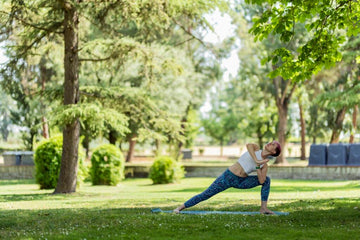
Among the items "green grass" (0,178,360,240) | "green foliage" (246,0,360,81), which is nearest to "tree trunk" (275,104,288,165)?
"green grass" (0,178,360,240)

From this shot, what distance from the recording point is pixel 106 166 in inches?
871

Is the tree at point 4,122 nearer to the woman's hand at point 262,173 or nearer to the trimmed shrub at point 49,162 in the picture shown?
the trimmed shrub at point 49,162

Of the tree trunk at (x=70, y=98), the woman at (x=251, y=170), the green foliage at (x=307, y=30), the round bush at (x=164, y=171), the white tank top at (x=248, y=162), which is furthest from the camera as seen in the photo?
the round bush at (x=164, y=171)

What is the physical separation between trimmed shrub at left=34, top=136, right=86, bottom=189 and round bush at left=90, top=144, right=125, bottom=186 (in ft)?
8.84

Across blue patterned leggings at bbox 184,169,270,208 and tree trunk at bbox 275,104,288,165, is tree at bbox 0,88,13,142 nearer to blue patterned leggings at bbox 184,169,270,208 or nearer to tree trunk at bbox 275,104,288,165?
tree trunk at bbox 275,104,288,165

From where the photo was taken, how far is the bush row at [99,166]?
19.0 meters

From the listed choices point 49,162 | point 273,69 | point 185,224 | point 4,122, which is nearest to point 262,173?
point 185,224

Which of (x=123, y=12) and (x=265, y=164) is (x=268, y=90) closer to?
(x=123, y=12)

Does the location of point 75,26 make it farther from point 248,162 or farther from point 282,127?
point 282,127

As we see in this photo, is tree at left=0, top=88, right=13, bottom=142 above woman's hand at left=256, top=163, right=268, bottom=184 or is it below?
above

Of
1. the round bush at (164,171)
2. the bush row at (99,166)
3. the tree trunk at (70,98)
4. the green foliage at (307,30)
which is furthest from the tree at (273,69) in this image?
the green foliage at (307,30)

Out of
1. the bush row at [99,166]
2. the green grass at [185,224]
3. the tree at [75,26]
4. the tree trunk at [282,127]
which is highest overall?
the tree at [75,26]

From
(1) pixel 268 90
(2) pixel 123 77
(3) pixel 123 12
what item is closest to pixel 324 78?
(1) pixel 268 90

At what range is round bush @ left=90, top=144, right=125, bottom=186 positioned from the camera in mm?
22109
